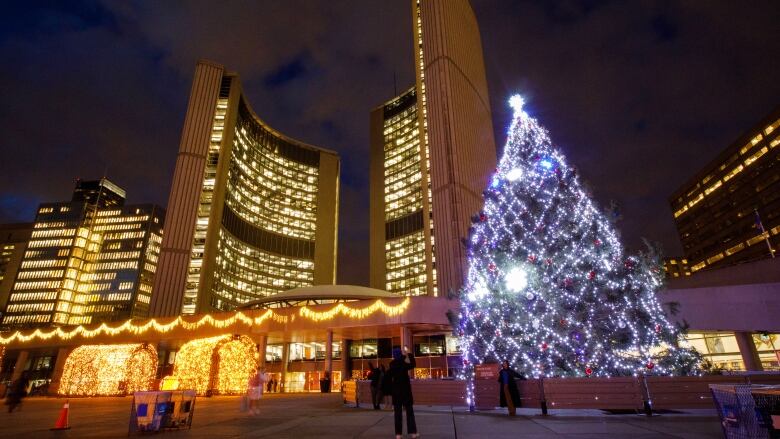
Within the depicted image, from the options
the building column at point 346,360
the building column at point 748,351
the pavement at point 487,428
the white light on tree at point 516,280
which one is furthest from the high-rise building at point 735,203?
the pavement at point 487,428

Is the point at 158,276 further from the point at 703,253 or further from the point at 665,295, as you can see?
the point at 703,253

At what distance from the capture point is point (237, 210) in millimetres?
91062

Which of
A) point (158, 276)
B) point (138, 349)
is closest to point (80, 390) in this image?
point (138, 349)

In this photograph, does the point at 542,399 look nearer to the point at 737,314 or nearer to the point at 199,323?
the point at 737,314

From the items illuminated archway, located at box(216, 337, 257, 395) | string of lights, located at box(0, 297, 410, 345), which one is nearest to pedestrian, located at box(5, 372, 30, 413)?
illuminated archway, located at box(216, 337, 257, 395)

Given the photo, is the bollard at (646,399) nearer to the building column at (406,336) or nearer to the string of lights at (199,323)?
the string of lights at (199,323)

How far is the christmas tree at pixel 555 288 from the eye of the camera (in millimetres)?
11266

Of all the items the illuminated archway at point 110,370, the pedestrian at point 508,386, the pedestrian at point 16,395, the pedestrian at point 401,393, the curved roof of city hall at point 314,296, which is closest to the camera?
the pedestrian at point 401,393

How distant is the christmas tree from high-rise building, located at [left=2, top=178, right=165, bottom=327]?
412 ft

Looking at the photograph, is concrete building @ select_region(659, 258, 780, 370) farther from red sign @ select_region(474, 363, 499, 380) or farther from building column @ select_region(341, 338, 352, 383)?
building column @ select_region(341, 338, 352, 383)

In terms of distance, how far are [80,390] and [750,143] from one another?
10436 cm

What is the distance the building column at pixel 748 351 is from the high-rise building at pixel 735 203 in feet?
176

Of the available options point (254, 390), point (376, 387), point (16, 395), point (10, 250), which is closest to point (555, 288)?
point (376, 387)

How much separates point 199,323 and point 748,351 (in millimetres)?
42872
